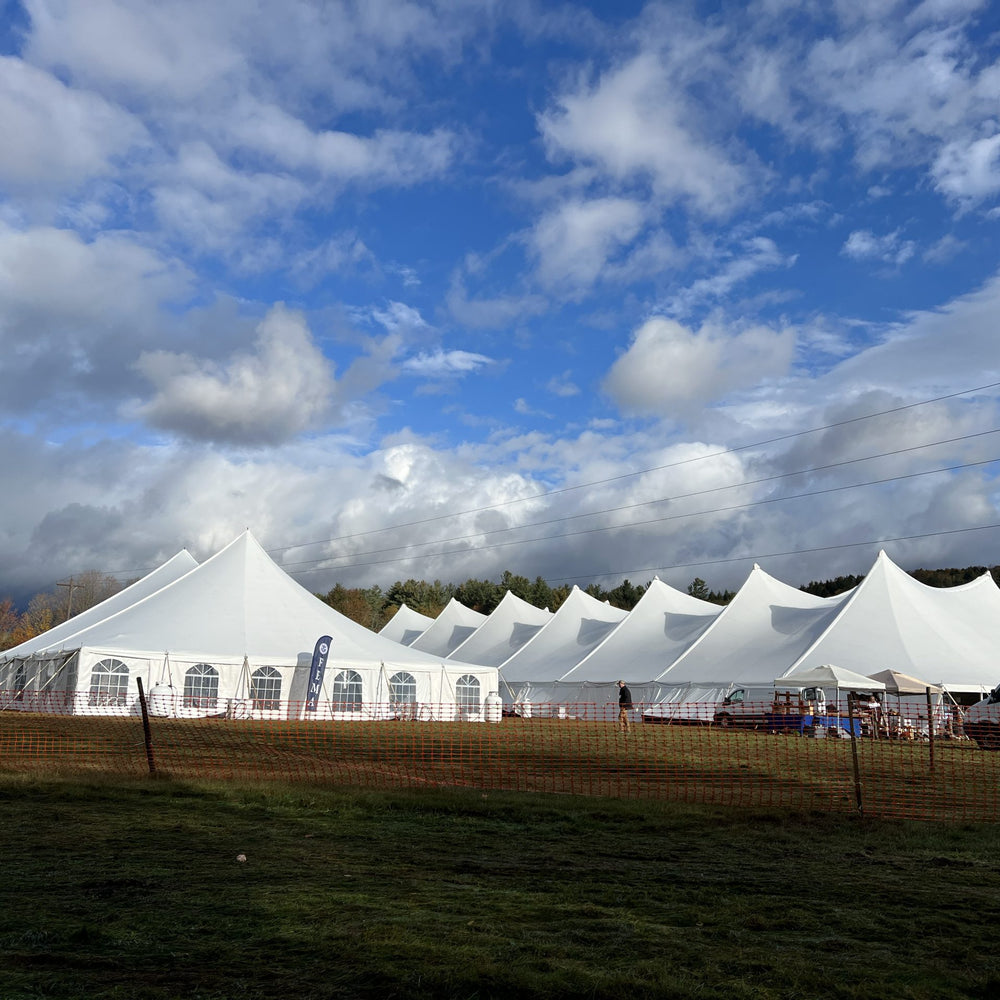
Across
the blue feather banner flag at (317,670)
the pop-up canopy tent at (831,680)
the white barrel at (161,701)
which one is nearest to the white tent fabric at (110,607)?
the white barrel at (161,701)

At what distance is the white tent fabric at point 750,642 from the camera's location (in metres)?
29.1

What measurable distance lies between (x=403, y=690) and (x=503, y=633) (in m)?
14.2

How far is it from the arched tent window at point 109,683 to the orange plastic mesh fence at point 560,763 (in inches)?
132

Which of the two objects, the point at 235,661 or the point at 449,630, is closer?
the point at 235,661

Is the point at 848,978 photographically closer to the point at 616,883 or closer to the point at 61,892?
the point at 616,883

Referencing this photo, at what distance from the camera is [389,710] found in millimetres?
30141

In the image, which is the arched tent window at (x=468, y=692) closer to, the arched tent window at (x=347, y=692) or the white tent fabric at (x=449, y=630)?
the arched tent window at (x=347, y=692)

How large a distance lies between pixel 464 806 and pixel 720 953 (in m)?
5.70

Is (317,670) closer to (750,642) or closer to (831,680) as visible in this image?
(750,642)

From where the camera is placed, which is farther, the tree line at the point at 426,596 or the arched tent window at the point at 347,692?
the tree line at the point at 426,596

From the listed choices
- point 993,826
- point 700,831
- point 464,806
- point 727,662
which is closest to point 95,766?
point 464,806

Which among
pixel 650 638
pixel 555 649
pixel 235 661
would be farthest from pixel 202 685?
pixel 650 638

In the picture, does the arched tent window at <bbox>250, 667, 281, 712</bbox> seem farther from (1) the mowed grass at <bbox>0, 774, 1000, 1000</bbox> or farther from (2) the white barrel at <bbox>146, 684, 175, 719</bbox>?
(1) the mowed grass at <bbox>0, 774, 1000, 1000</bbox>

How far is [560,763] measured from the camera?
48.3 ft
